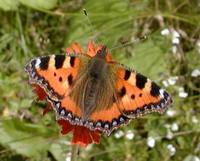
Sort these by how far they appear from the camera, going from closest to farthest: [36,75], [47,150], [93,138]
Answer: [36,75], [93,138], [47,150]

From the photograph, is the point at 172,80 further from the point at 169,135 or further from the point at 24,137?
the point at 24,137

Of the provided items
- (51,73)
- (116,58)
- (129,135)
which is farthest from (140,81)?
(116,58)

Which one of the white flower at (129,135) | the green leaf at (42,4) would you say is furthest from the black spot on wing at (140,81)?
the green leaf at (42,4)

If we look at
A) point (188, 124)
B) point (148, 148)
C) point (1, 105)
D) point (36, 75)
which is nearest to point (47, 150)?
point (1, 105)

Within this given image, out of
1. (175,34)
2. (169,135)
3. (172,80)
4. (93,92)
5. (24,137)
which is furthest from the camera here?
(175,34)

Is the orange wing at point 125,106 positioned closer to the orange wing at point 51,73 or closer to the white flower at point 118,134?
the orange wing at point 51,73

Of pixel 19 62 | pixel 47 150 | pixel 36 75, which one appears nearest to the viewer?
pixel 36 75

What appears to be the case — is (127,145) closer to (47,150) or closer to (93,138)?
(47,150)
